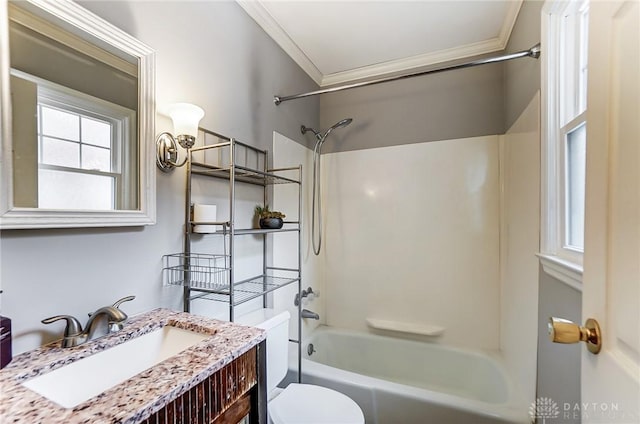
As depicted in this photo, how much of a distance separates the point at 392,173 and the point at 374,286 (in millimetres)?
973

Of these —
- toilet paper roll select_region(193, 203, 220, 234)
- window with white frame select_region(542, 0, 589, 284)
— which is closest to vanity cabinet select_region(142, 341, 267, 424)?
toilet paper roll select_region(193, 203, 220, 234)

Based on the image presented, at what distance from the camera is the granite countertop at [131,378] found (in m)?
0.53

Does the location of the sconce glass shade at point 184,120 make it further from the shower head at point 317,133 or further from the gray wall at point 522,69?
the gray wall at point 522,69

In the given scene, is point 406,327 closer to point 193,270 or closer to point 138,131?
point 193,270

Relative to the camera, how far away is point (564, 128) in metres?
1.17

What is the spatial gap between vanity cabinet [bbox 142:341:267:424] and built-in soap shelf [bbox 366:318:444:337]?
1.57 meters

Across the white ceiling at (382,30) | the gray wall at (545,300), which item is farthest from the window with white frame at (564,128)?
the white ceiling at (382,30)

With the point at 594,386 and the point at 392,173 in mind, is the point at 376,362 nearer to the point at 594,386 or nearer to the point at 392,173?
the point at 392,173

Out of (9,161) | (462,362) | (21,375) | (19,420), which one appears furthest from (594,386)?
(462,362)

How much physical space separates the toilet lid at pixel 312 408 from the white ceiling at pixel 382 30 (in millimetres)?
2145

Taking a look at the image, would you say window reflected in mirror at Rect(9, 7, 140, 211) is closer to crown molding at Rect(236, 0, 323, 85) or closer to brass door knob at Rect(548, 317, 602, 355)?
crown molding at Rect(236, 0, 323, 85)

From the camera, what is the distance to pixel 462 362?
2025 millimetres

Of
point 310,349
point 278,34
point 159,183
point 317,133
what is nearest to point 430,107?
point 317,133

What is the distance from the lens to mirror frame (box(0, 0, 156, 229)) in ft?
2.36
